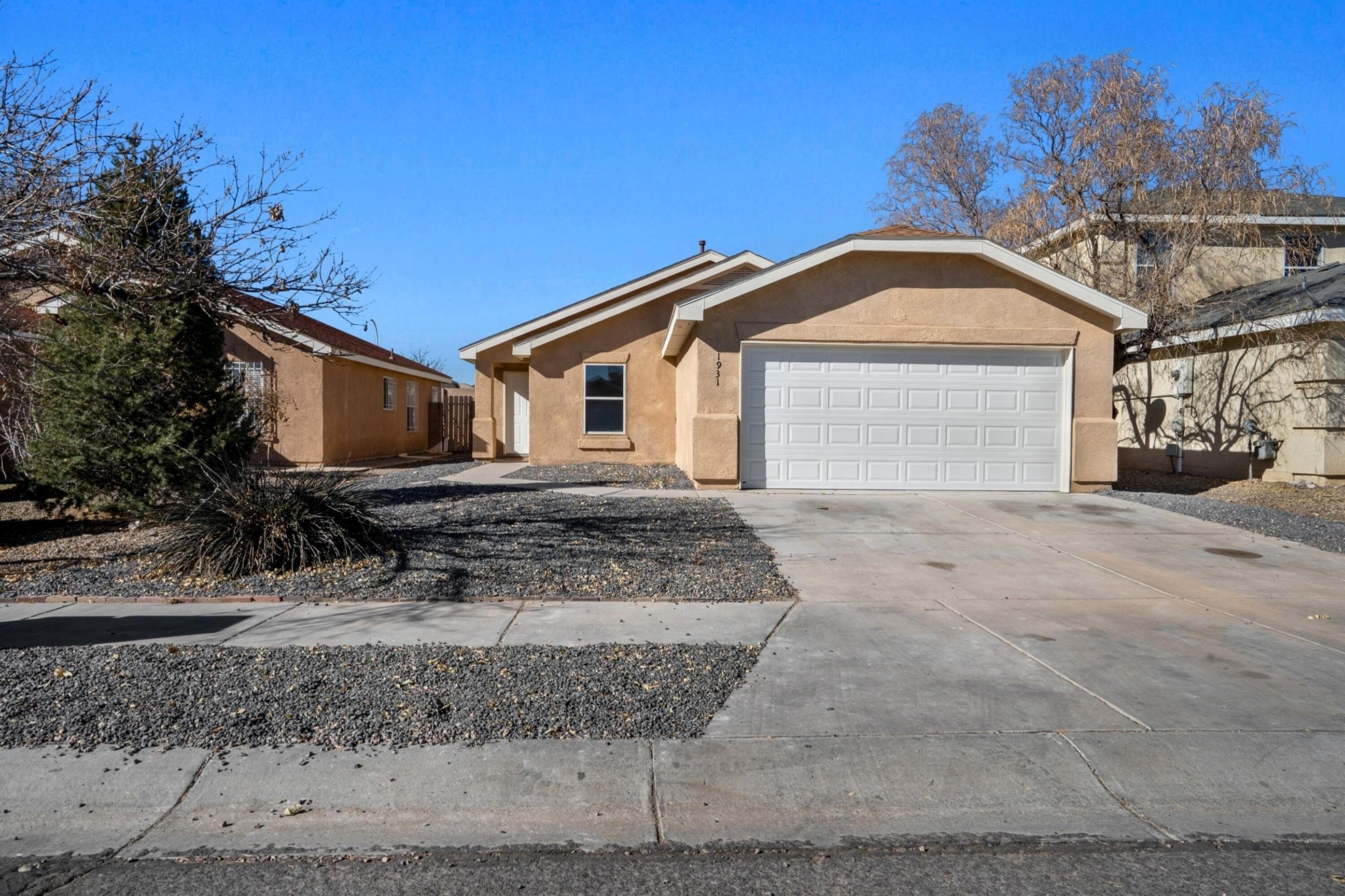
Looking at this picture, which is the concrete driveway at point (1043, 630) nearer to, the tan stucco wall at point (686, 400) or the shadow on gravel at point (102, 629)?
the tan stucco wall at point (686, 400)

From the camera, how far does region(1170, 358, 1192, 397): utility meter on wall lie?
61.7 ft

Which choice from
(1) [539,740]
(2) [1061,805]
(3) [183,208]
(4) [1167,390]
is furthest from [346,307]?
(4) [1167,390]

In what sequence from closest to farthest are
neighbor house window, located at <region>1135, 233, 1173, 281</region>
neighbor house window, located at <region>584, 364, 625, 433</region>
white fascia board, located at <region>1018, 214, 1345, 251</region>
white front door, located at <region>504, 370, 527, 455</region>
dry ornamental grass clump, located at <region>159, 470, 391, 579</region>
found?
dry ornamental grass clump, located at <region>159, 470, 391, 579</region> < white fascia board, located at <region>1018, 214, 1345, 251</region> < neighbor house window, located at <region>1135, 233, 1173, 281</region> < neighbor house window, located at <region>584, 364, 625, 433</region> < white front door, located at <region>504, 370, 527, 455</region>

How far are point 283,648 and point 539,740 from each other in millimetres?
2426

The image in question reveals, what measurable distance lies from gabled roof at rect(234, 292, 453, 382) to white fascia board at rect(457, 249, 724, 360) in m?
3.54

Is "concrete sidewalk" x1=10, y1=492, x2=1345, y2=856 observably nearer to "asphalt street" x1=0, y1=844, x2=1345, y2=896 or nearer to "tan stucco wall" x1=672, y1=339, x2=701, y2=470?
"asphalt street" x1=0, y1=844, x2=1345, y2=896

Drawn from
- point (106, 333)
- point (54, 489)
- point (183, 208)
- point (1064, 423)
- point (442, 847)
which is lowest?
point (442, 847)

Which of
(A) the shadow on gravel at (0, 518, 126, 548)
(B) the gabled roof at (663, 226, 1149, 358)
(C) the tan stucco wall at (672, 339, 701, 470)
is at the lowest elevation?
(A) the shadow on gravel at (0, 518, 126, 548)

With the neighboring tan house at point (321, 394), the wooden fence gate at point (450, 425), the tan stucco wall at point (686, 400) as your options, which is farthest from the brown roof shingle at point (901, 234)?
the wooden fence gate at point (450, 425)

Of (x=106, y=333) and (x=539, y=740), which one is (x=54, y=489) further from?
(x=539, y=740)

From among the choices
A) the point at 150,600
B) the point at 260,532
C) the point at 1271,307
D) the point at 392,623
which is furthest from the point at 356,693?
the point at 1271,307

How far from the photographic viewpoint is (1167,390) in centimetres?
1989

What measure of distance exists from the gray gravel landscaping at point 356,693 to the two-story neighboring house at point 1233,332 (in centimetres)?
1436

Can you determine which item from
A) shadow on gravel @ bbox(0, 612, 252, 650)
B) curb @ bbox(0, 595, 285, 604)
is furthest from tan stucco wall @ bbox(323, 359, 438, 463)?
shadow on gravel @ bbox(0, 612, 252, 650)
